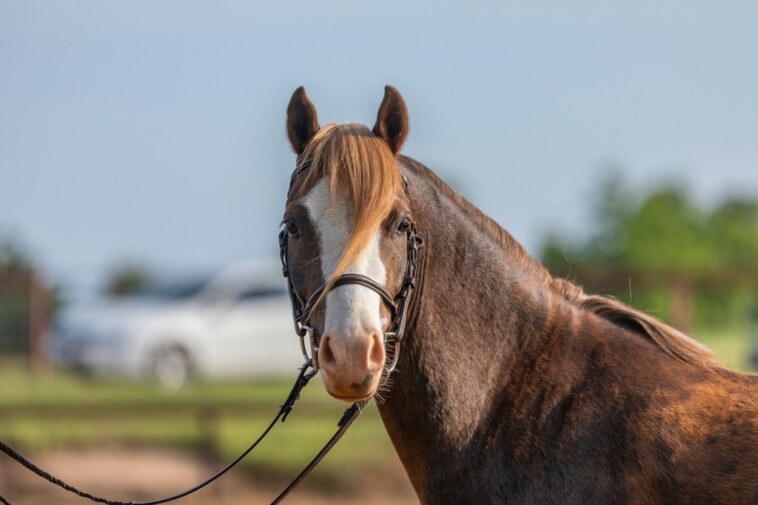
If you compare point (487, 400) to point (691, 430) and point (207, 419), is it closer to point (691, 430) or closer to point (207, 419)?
point (691, 430)

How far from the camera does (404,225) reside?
379cm

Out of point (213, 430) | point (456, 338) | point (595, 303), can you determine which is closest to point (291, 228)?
point (456, 338)

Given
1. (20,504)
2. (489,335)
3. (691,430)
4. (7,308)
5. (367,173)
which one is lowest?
(20,504)

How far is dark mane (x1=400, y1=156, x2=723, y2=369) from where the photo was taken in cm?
402

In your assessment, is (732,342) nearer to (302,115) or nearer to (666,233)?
(302,115)

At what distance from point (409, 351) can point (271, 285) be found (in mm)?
14670

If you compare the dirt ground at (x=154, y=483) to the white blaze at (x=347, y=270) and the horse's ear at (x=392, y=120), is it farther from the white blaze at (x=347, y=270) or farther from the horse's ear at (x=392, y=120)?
the white blaze at (x=347, y=270)

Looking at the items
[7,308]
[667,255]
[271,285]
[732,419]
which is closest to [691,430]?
[732,419]

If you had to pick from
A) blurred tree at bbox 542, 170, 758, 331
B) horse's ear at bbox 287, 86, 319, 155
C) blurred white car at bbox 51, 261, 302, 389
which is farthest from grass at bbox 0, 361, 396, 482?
blurred tree at bbox 542, 170, 758, 331

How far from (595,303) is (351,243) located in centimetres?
107

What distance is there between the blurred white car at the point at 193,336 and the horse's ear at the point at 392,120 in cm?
1396

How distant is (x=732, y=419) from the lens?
3.74 m

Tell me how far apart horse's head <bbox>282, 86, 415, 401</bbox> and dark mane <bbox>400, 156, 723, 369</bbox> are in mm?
285

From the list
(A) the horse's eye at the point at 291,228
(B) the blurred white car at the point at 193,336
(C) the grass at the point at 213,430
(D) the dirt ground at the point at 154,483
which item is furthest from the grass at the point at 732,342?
(A) the horse's eye at the point at 291,228
